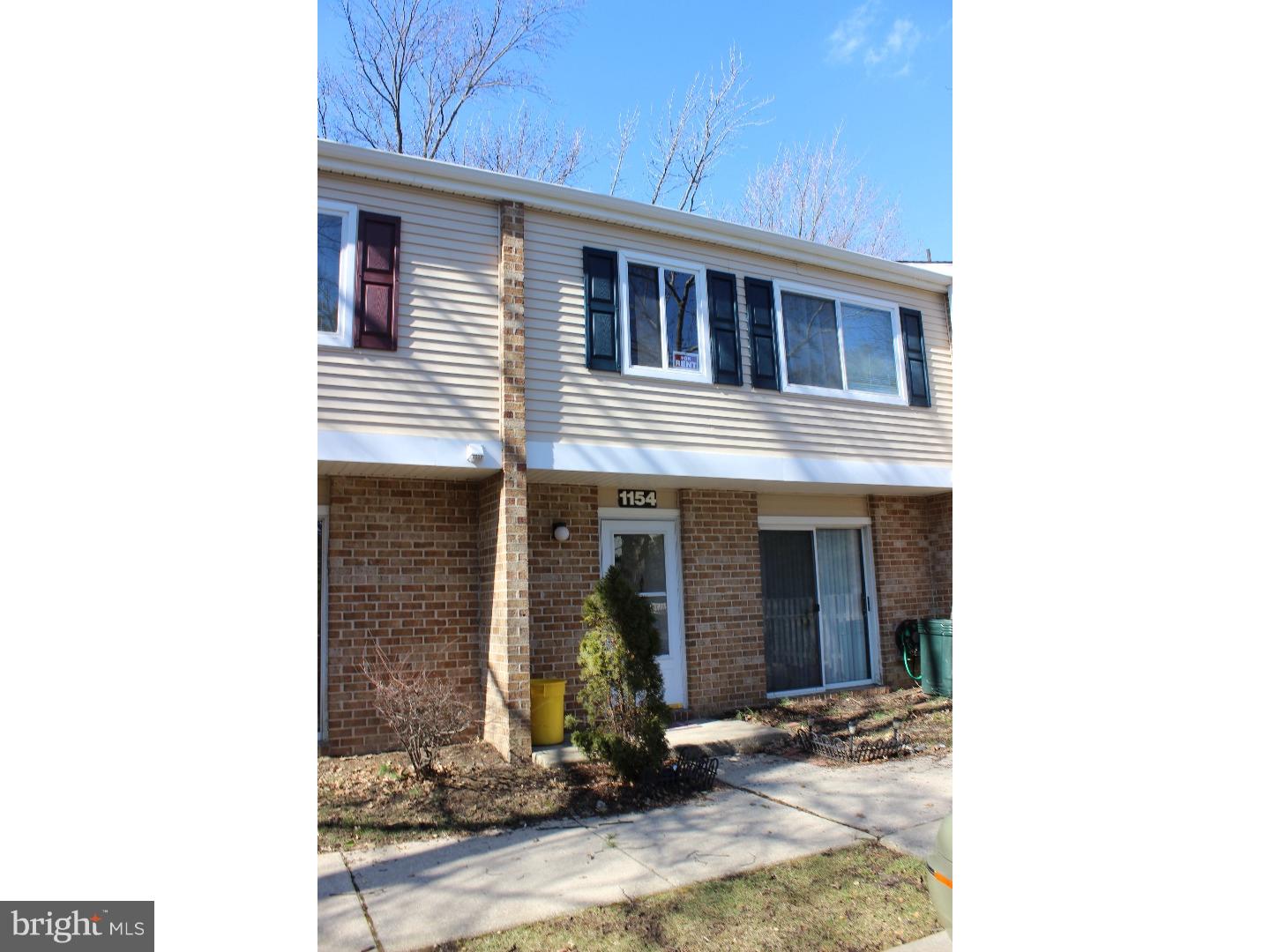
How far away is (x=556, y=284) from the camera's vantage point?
346 inches

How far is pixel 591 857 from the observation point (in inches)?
212

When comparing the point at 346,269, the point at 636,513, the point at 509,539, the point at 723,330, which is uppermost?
the point at 346,269

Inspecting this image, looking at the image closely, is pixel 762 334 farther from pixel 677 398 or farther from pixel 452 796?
pixel 452 796

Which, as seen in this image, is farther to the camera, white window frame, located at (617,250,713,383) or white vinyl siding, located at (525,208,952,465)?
white window frame, located at (617,250,713,383)

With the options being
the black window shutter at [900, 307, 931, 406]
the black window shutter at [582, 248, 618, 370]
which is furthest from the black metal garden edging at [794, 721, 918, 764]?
the black window shutter at [900, 307, 931, 406]

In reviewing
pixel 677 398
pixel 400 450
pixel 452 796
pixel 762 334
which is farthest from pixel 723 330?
pixel 452 796

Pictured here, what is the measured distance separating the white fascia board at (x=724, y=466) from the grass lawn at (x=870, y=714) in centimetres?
269

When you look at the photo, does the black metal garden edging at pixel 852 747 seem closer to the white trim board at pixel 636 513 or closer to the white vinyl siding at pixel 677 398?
the white trim board at pixel 636 513

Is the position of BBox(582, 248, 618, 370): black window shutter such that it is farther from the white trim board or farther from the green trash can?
the green trash can

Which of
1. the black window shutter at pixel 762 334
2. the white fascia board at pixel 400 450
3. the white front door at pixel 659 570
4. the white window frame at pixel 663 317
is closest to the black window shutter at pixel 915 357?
the black window shutter at pixel 762 334

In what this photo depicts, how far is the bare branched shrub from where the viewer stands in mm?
6969

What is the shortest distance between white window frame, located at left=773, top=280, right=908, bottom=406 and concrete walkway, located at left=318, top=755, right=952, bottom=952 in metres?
4.84

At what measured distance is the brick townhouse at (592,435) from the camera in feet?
25.9
